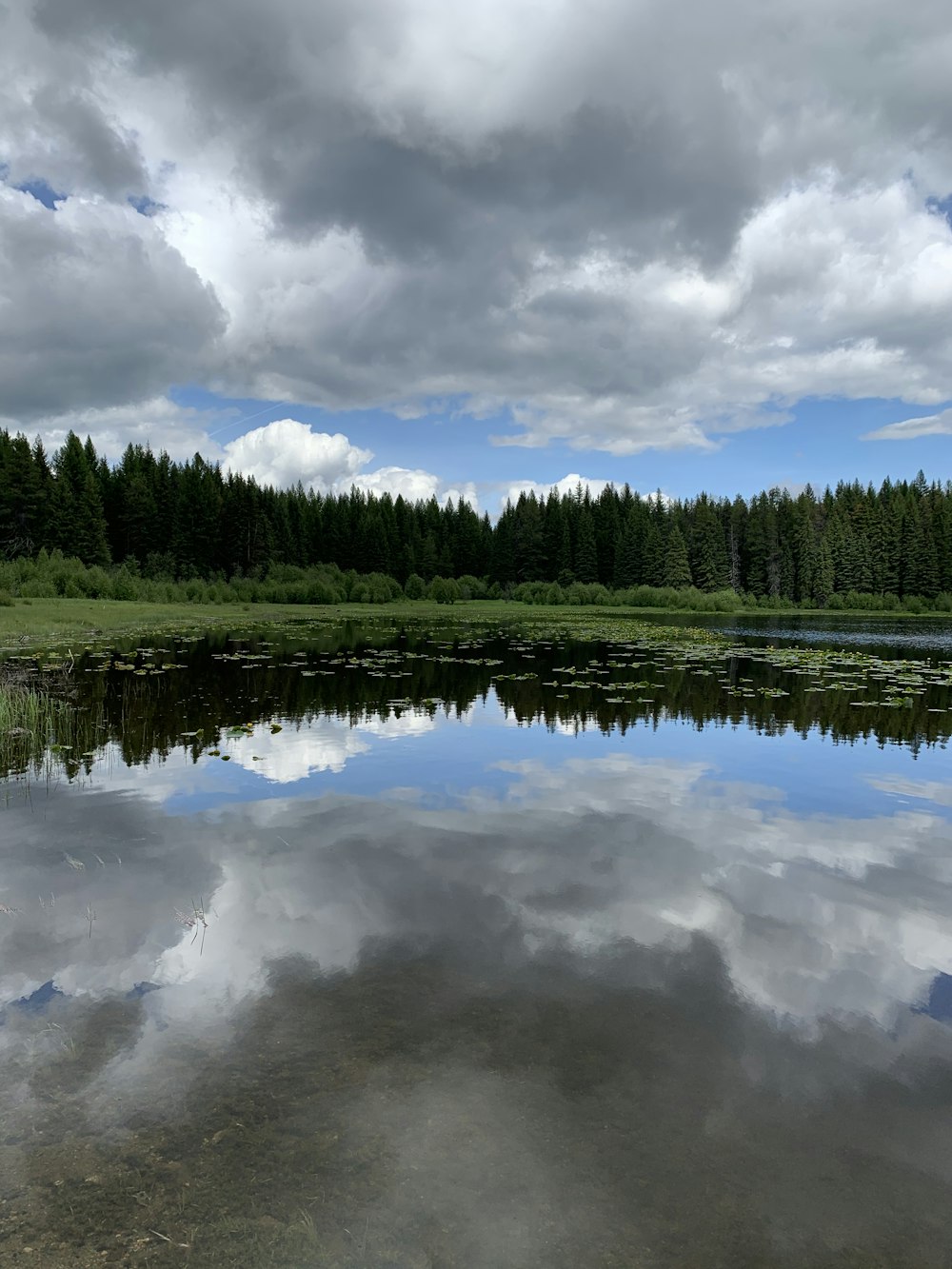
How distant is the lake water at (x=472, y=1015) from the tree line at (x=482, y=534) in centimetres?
6393

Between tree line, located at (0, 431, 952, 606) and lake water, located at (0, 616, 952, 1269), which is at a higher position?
tree line, located at (0, 431, 952, 606)

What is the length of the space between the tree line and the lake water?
63.9m

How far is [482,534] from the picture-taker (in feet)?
401

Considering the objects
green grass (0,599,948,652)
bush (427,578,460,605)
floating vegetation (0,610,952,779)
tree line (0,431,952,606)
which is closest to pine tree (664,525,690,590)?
tree line (0,431,952,606)

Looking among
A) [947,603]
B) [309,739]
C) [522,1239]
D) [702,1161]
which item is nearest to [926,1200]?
[702,1161]

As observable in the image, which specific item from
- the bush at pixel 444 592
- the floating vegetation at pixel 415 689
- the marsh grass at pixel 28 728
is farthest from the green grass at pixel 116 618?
the bush at pixel 444 592

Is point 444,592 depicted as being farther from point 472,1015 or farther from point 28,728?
point 472,1015

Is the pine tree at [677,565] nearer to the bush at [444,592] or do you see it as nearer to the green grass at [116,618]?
the bush at [444,592]

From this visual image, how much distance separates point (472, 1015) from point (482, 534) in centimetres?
11896

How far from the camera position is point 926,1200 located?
10.8ft

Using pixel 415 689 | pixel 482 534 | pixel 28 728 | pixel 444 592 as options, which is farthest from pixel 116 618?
pixel 482 534

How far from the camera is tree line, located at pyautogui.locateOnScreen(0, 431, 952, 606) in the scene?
74.3m

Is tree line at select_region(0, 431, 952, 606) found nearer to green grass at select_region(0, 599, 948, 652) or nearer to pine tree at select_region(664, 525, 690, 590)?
pine tree at select_region(664, 525, 690, 590)

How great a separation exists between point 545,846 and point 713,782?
12.6 ft
